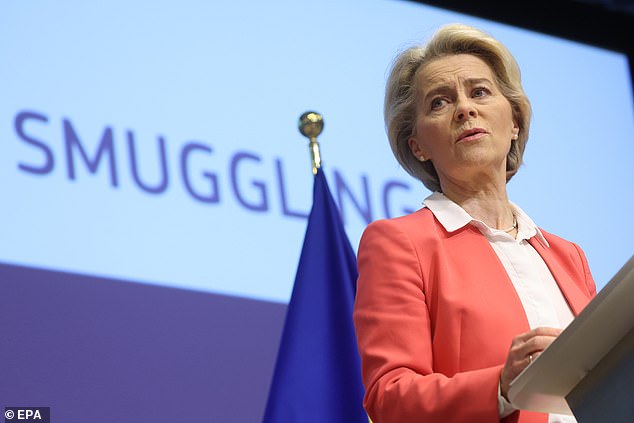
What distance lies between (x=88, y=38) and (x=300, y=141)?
68cm

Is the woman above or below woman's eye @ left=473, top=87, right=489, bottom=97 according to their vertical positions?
below

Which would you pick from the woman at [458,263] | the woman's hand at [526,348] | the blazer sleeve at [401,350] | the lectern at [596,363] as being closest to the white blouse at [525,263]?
the woman at [458,263]

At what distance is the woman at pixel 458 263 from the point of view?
1708mm

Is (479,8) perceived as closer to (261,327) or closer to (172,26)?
(172,26)

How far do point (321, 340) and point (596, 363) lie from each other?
1.40 m

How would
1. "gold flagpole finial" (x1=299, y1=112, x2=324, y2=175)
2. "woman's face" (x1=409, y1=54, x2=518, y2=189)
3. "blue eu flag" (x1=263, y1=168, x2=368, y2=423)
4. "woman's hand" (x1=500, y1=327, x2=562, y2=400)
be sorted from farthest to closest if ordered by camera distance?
1. "gold flagpole finial" (x1=299, y1=112, x2=324, y2=175)
2. "blue eu flag" (x1=263, y1=168, x2=368, y2=423)
3. "woman's face" (x1=409, y1=54, x2=518, y2=189)
4. "woman's hand" (x1=500, y1=327, x2=562, y2=400)

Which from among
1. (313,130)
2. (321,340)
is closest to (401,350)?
(321,340)

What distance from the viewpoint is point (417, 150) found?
2264mm

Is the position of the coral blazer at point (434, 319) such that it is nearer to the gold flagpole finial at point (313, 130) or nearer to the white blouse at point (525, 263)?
the white blouse at point (525, 263)

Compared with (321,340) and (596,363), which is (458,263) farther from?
(321,340)

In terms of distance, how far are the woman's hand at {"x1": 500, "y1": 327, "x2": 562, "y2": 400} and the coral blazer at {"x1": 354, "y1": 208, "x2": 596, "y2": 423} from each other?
0.17 ft

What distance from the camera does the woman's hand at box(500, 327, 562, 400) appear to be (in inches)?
60.4

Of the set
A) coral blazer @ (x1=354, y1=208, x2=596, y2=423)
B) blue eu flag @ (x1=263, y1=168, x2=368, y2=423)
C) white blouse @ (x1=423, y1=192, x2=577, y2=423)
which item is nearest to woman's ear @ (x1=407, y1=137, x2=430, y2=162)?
white blouse @ (x1=423, y1=192, x2=577, y2=423)

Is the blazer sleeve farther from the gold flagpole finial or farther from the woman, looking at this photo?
the gold flagpole finial
